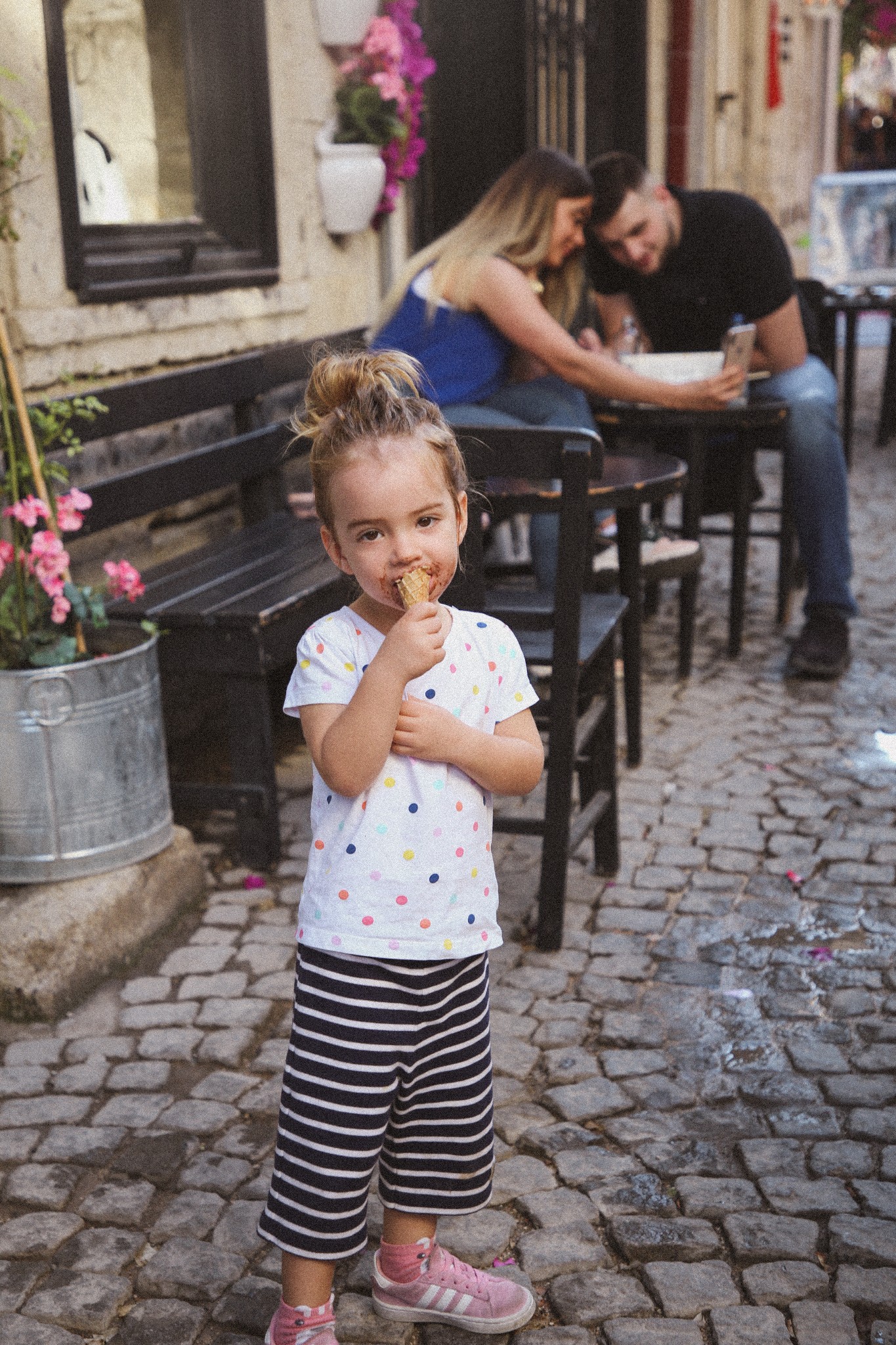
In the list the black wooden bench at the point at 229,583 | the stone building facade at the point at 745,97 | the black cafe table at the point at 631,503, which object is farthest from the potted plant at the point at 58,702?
the stone building facade at the point at 745,97

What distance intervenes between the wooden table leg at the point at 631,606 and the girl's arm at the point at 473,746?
→ 227 cm

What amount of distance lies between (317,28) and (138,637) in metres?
3.16

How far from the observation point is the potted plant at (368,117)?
5543 mm

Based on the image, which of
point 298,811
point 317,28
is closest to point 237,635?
point 298,811

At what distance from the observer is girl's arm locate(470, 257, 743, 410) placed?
4.29m

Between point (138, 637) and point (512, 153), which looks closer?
point (138, 637)

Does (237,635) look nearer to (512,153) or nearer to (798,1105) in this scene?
(798,1105)

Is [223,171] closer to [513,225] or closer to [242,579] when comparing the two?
[513,225]

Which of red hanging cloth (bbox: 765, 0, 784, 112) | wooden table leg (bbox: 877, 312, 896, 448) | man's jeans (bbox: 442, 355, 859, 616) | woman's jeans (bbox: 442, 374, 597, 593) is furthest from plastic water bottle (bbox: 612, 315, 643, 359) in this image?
red hanging cloth (bbox: 765, 0, 784, 112)

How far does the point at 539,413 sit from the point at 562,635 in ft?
5.51

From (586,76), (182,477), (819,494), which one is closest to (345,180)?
(182,477)

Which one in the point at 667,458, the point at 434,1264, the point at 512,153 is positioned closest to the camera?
the point at 434,1264

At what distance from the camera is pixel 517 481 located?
3.85 meters

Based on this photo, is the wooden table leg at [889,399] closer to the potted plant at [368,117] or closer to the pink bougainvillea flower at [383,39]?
the potted plant at [368,117]
